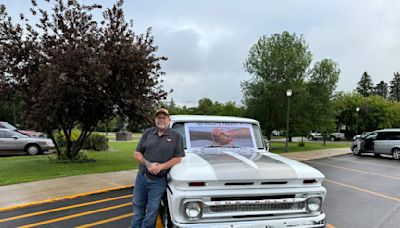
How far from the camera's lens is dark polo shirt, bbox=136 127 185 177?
4.08m

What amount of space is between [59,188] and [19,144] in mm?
10185

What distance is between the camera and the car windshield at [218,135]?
5.25 meters

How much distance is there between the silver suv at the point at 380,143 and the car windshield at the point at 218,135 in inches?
637

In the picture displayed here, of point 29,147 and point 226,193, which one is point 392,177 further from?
point 29,147

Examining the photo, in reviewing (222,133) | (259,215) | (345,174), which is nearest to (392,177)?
(345,174)

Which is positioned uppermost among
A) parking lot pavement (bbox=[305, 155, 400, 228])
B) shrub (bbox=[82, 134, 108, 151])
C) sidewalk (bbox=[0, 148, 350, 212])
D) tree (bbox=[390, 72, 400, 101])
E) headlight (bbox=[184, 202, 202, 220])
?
tree (bbox=[390, 72, 400, 101])

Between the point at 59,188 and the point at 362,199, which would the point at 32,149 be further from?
the point at 362,199

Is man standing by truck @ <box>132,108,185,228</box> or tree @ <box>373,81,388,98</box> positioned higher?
tree @ <box>373,81,388,98</box>

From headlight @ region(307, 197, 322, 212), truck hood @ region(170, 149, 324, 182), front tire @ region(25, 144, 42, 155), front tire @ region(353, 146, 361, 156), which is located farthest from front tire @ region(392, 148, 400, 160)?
front tire @ region(25, 144, 42, 155)

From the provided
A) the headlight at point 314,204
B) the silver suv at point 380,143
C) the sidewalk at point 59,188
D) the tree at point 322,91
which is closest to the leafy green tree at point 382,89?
the tree at point 322,91

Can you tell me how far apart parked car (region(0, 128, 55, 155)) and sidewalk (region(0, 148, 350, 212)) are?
860 centimetres

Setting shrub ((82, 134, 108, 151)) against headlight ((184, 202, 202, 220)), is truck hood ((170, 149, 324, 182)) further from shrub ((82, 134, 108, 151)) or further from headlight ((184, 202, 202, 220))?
shrub ((82, 134, 108, 151))

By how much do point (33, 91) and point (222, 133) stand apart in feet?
31.6

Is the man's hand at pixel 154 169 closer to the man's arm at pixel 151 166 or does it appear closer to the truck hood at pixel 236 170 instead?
the man's arm at pixel 151 166
